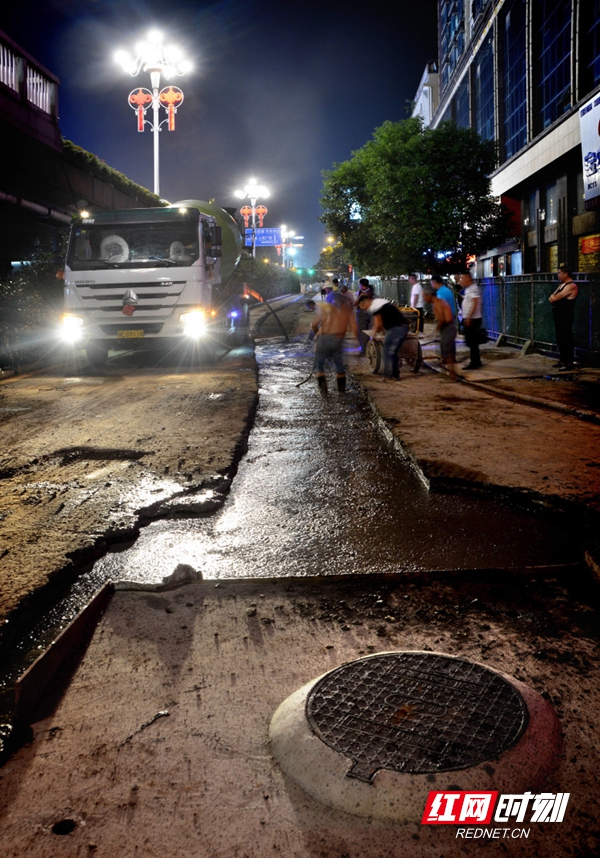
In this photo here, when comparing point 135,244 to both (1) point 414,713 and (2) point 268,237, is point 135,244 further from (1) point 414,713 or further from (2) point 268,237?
(2) point 268,237

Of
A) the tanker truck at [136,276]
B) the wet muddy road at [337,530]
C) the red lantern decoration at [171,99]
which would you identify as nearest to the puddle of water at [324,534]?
the wet muddy road at [337,530]

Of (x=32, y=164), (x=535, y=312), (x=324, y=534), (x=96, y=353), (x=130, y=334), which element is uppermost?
(x=32, y=164)

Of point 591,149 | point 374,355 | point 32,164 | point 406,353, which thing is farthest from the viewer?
point 32,164

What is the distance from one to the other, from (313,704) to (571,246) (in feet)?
78.9

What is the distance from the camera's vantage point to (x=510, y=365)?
43.6 ft

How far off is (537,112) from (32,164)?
18.6 meters

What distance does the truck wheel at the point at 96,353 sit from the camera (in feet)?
44.9

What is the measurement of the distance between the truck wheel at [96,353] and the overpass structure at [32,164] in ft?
14.4

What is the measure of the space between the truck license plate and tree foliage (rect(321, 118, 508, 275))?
16.3 metres

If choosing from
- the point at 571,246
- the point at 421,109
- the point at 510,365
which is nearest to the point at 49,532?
the point at 510,365

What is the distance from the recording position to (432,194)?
86.5 ft

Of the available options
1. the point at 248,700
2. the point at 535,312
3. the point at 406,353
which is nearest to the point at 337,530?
the point at 248,700

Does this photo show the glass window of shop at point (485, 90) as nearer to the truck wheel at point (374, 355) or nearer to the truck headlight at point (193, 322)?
the truck wheel at point (374, 355)

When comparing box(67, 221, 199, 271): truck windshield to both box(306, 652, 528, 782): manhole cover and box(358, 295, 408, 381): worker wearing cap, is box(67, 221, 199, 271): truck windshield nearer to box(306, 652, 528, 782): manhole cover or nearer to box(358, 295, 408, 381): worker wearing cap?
box(358, 295, 408, 381): worker wearing cap
